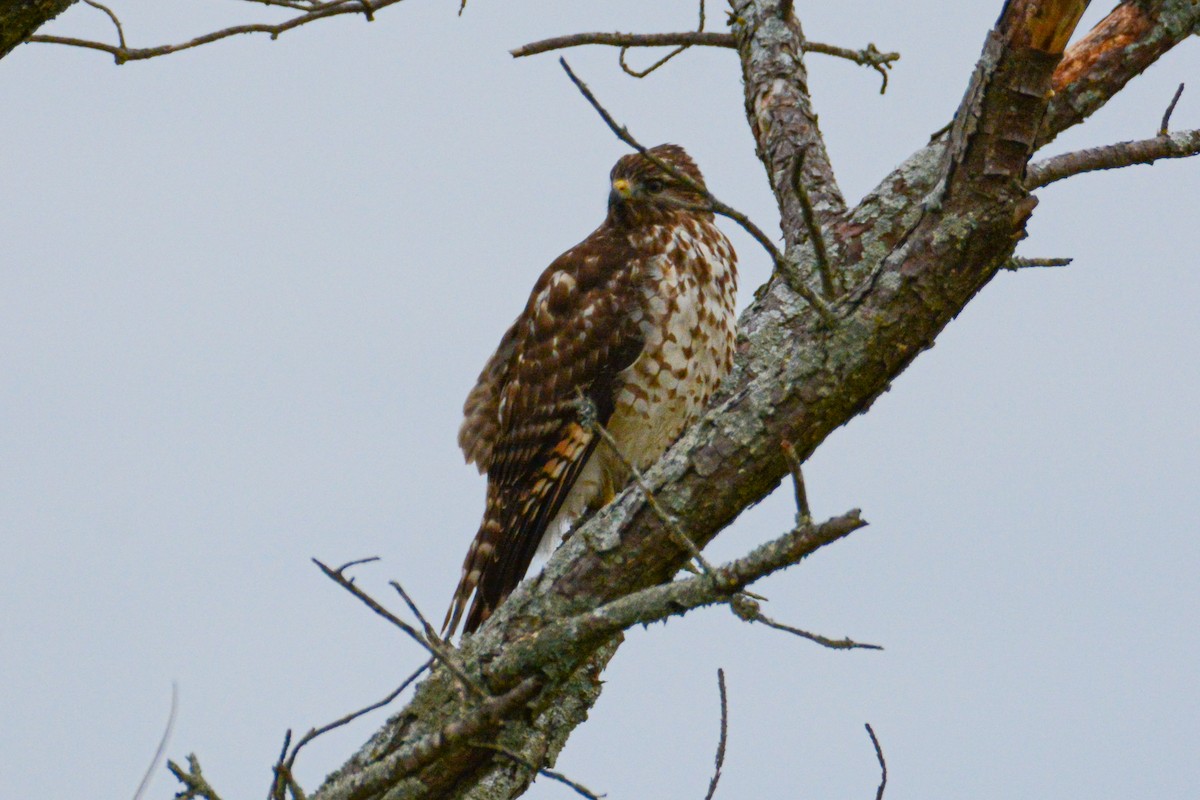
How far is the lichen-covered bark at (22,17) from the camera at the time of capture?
2.38 m

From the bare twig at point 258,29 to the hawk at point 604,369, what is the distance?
60.0 inches

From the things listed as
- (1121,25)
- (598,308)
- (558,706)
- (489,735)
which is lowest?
(489,735)

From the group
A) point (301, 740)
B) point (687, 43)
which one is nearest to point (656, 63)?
point (687, 43)

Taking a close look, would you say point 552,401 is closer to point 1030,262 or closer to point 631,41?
point 631,41

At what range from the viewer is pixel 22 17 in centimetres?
239

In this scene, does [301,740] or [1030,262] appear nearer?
[301,740]

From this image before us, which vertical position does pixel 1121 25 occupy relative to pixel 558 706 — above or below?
above

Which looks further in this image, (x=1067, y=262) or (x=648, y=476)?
(x=1067, y=262)

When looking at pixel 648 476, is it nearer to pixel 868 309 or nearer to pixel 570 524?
pixel 868 309

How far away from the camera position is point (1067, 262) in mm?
3666

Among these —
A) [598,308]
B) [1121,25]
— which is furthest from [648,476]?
[598,308]

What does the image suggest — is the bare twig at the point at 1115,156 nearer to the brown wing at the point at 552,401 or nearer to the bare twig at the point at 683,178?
the bare twig at the point at 683,178

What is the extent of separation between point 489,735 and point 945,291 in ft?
4.41

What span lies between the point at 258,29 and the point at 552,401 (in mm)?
1994
